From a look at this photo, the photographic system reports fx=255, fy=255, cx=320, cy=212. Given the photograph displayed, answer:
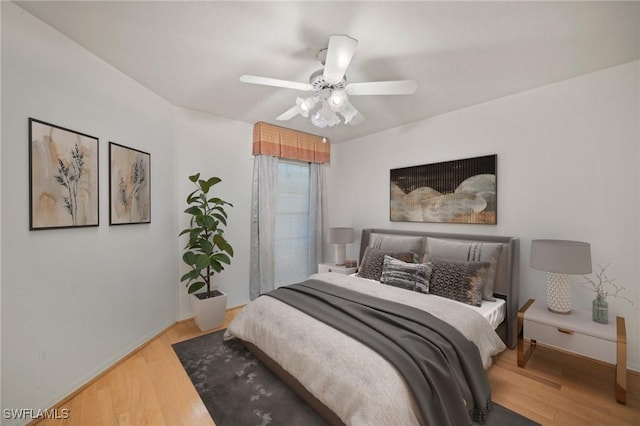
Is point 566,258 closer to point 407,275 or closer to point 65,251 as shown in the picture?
point 407,275

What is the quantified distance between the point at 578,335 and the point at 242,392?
8.30 ft

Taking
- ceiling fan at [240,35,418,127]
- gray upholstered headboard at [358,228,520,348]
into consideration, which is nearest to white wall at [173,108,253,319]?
ceiling fan at [240,35,418,127]

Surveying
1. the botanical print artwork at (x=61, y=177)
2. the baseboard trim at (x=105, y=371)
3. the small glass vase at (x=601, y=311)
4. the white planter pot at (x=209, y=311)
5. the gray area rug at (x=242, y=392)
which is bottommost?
the gray area rug at (x=242, y=392)

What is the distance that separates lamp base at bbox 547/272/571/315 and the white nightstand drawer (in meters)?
0.23

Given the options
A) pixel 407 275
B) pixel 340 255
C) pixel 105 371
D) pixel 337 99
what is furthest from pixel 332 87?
pixel 105 371

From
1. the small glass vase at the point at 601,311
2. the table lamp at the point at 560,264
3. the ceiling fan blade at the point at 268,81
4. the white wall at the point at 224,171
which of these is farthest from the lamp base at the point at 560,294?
the white wall at the point at 224,171

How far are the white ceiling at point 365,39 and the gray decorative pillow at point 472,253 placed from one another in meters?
1.57

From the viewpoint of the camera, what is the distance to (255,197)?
11.8ft

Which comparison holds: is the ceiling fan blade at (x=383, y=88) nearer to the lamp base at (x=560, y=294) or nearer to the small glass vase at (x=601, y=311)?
the lamp base at (x=560, y=294)

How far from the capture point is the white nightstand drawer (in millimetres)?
1790

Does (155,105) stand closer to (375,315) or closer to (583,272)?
(375,315)

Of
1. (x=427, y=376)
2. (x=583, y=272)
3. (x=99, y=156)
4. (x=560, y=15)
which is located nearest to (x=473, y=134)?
(x=560, y=15)

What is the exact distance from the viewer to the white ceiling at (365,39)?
1526mm

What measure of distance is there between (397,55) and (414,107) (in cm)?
113
